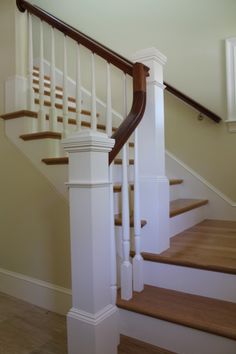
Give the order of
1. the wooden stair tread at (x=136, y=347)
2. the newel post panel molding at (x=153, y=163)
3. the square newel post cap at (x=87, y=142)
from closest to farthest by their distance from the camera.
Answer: the square newel post cap at (x=87, y=142), the wooden stair tread at (x=136, y=347), the newel post panel molding at (x=153, y=163)

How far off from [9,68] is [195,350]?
6.96 feet

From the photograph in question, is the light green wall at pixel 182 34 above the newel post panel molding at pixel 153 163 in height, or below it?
above

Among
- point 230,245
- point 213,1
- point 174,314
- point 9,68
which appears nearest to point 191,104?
point 213,1

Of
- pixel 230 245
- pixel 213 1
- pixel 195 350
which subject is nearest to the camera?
pixel 195 350

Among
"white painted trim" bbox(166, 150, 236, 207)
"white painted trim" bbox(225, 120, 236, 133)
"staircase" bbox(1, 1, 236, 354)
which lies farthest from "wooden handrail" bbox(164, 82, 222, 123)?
"staircase" bbox(1, 1, 236, 354)

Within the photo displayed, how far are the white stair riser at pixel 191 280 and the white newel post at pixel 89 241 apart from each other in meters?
0.37

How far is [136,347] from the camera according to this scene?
1.37m

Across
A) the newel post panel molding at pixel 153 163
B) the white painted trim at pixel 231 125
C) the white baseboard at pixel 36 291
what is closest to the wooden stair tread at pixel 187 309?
the newel post panel molding at pixel 153 163

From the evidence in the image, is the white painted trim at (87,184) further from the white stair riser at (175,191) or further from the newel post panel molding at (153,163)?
the white stair riser at (175,191)

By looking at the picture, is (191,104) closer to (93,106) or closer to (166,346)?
(93,106)

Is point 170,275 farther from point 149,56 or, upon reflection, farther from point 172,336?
point 149,56

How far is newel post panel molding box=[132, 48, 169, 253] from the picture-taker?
5.22ft

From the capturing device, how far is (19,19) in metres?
2.14

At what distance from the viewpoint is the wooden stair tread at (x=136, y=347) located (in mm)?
1332
